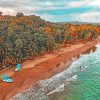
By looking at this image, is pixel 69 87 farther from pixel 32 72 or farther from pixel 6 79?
pixel 32 72

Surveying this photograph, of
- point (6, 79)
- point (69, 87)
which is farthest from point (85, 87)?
point (6, 79)

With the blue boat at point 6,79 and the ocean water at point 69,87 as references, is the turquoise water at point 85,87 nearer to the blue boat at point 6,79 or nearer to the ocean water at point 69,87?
the ocean water at point 69,87

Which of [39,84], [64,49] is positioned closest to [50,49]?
[64,49]

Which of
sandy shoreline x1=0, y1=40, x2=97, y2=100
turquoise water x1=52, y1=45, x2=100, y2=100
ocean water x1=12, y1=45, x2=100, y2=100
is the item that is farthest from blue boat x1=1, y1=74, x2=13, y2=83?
turquoise water x1=52, y1=45, x2=100, y2=100

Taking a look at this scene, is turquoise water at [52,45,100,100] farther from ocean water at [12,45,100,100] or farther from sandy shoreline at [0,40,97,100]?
sandy shoreline at [0,40,97,100]

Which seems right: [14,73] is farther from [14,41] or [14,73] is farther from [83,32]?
[83,32]
